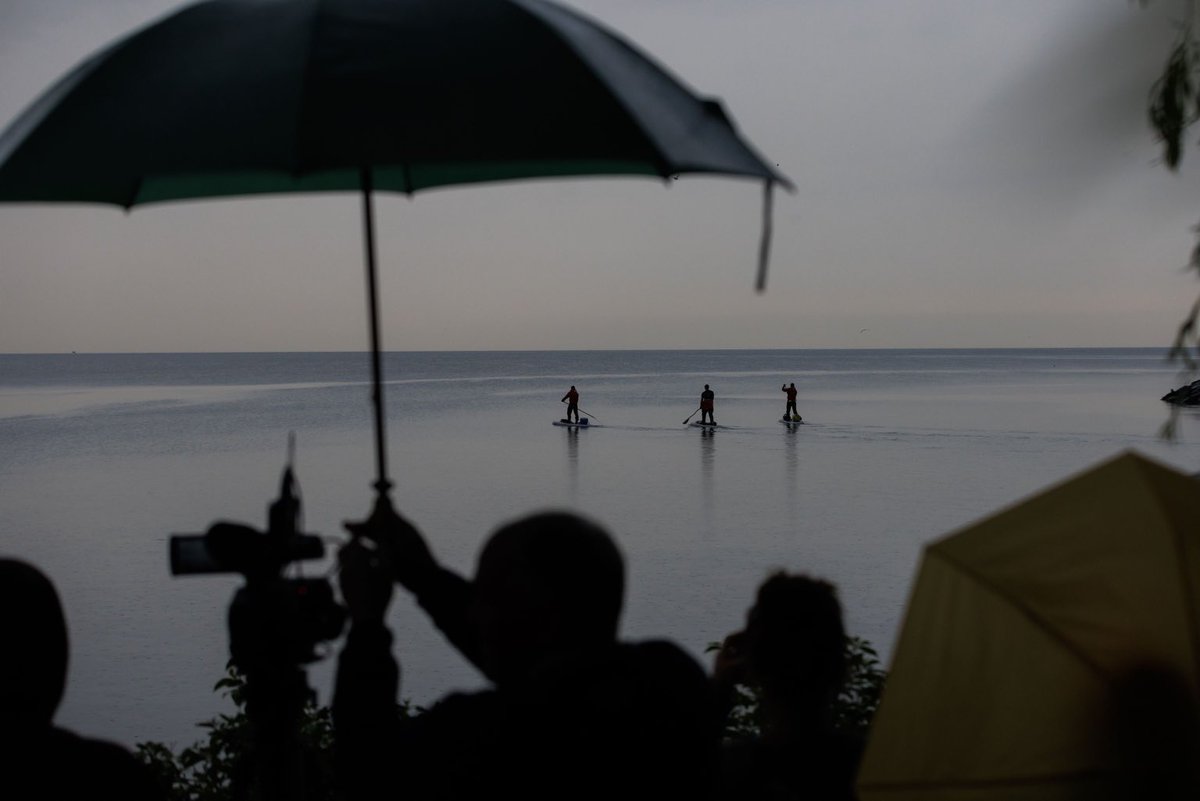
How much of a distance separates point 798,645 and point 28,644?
1.47 meters

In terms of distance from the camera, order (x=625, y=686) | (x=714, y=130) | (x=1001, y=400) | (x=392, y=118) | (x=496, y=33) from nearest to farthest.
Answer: (x=625, y=686) → (x=392, y=118) → (x=496, y=33) → (x=714, y=130) → (x=1001, y=400)

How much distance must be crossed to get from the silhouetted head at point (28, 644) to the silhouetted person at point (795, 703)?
1281 millimetres

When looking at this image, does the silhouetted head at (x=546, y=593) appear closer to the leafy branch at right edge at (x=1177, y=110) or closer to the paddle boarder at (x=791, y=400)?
the leafy branch at right edge at (x=1177, y=110)

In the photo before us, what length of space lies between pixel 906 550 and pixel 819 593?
15367 millimetres

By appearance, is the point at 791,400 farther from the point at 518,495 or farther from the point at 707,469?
the point at 518,495

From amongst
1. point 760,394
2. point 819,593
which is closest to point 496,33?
point 819,593

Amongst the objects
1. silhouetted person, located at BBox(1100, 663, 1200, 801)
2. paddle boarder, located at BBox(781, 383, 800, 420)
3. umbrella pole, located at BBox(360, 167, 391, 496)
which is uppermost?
umbrella pole, located at BBox(360, 167, 391, 496)

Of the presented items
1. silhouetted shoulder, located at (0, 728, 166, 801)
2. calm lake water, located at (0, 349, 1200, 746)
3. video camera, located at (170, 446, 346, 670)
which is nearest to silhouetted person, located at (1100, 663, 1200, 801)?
video camera, located at (170, 446, 346, 670)

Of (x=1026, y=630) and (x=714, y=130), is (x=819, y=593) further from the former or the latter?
(x=714, y=130)

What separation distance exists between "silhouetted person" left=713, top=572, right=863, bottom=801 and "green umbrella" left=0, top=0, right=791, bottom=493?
0.75m

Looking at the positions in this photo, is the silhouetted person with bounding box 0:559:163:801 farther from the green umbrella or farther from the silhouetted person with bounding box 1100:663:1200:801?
the silhouetted person with bounding box 1100:663:1200:801

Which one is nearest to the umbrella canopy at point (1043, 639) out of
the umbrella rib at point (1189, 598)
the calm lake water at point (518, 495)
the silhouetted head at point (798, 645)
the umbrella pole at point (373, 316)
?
the umbrella rib at point (1189, 598)

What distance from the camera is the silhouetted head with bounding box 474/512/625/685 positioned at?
1839mm

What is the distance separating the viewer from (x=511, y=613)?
6.09 feet
